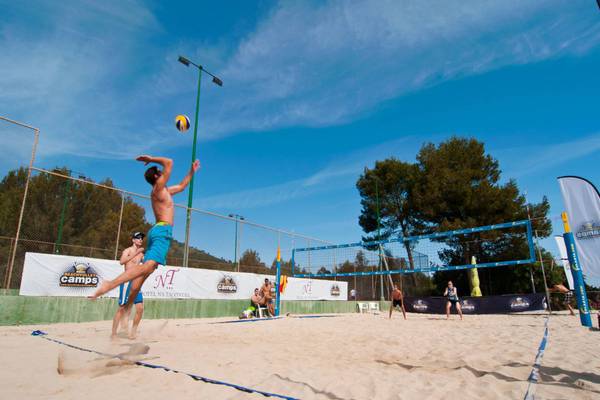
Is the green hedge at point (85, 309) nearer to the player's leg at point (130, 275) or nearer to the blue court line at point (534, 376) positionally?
the player's leg at point (130, 275)

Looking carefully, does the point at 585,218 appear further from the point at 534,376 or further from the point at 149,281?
the point at 149,281

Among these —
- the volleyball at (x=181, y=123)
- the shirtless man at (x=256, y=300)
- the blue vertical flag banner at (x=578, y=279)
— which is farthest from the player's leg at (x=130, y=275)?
the shirtless man at (x=256, y=300)

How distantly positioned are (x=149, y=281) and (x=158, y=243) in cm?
610

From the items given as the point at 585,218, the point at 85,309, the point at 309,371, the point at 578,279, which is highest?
the point at 585,218

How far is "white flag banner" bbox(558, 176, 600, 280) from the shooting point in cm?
531

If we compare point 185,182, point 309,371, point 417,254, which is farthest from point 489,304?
point 185,182

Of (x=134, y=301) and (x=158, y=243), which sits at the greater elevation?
(x=158, y=243)

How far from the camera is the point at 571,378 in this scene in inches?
85.0

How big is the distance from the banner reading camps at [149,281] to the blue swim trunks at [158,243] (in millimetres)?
5403

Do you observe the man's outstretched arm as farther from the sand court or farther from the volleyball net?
the volleyball net

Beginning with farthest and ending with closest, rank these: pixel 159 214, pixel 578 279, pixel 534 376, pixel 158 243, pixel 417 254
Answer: pixel 417 254
pixel 578 279
pixel 159 214
pixel 158 243
pixel 534 376

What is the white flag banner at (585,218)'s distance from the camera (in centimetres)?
531

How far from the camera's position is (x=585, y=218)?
214 inches

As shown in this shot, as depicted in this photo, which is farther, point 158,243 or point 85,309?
point 85,309
